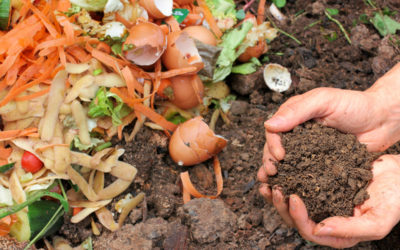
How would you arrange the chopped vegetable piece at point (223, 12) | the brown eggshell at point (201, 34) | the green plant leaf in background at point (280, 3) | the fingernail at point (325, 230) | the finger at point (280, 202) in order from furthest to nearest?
the green plant leaf in background at point (280, 3) < the chopped vegetable piece at point (223, 12) < the brown eggshell at point (201, 34) < the finger at point (280, 202) < the fingernail at point (325, 230)

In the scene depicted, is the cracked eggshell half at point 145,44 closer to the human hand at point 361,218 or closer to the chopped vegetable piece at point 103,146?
the chopped vegetable piece at point 103,146

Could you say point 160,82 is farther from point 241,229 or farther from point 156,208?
point 241,229

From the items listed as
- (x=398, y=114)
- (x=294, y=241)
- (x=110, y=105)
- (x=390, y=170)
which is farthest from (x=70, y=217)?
(x=398, y=114)

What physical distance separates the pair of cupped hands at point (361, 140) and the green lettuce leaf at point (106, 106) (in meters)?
0.81

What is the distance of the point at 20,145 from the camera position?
2.07 meters

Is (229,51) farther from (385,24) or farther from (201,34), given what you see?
(385,24)

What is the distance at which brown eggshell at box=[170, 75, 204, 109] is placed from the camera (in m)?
2.31

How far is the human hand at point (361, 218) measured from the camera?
165 centimetres

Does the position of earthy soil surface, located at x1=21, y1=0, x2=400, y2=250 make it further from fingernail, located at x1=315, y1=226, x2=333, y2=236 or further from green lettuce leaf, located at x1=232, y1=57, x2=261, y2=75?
fingernail, located at x1=315, y1=226, x2=333, y2=236

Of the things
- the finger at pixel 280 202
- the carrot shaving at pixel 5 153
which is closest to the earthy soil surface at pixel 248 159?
the finger at pixel 280 202

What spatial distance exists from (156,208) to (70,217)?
44 centimetres

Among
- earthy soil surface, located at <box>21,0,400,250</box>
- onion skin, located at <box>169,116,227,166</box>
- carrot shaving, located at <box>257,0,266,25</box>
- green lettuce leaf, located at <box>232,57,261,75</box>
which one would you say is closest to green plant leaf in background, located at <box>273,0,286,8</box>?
earthy soil surface, located at <box>21,0,400,250</box>

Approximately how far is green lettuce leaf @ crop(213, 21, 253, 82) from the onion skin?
1.26 ft

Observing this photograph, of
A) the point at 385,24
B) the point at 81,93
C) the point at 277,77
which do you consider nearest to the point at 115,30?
the point at 81,93
